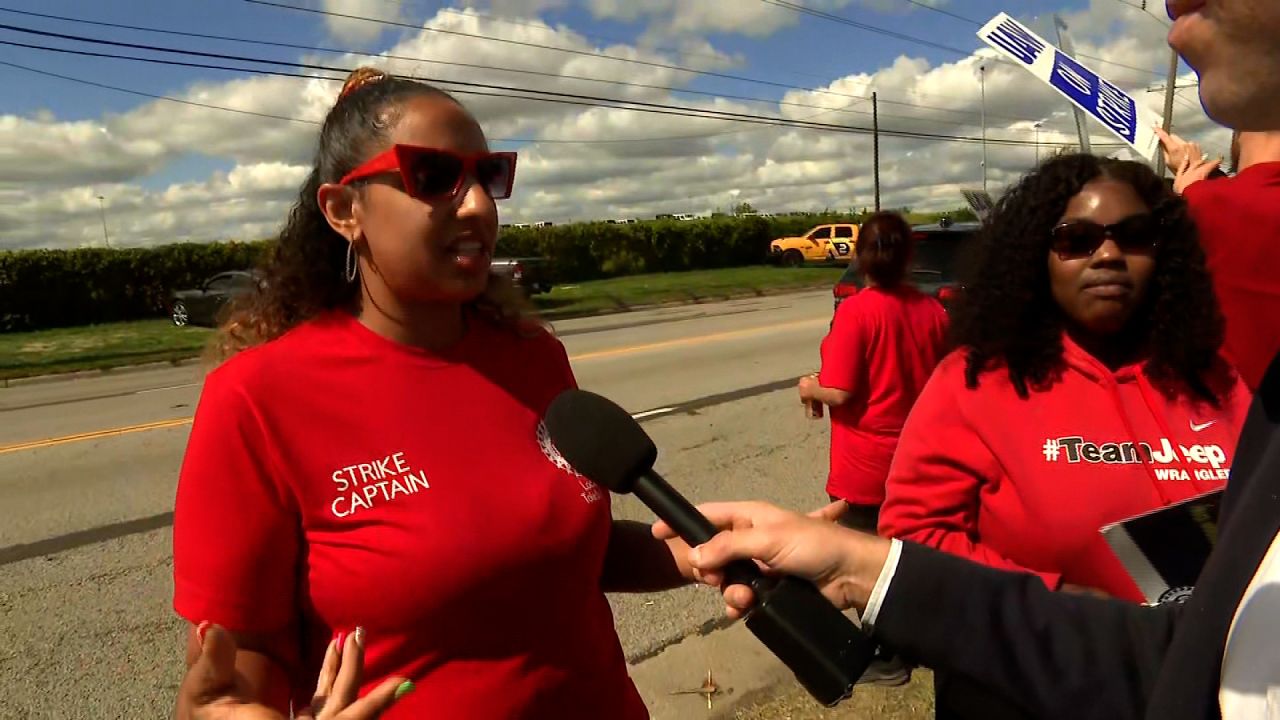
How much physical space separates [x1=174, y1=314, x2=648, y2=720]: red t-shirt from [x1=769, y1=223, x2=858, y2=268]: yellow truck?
1267 inches

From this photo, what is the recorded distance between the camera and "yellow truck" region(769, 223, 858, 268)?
33406 mm

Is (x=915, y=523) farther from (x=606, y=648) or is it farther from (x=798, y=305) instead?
(x=798, y=305)

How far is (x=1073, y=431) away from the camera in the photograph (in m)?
1.97

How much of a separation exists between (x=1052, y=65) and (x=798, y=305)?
1211 centimetres

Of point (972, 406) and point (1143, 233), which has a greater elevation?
point (1143, 233)

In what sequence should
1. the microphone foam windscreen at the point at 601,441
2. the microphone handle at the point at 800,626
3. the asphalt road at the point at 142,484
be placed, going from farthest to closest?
the asphalt road at the point at 142,484 < the microphone foam windscreen at the point at 601,441 < the microphone handle at the point at 800,626

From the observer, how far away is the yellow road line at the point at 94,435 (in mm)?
8000

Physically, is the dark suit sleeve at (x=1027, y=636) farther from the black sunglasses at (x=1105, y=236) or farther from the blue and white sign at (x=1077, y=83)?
the blue and white sign at (x=1077, y=83)

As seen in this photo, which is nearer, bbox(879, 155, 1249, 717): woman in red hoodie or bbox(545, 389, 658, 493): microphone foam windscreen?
bbox(545, 389, 658, 493): microphone foam windscreen

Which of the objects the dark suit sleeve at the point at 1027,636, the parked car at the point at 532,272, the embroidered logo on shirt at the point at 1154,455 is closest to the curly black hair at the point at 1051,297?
the embroidered logo on shirt at the point at 1154,455

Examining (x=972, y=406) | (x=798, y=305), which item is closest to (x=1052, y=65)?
(x=972, y=406)

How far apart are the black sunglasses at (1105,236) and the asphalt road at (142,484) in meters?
2.47

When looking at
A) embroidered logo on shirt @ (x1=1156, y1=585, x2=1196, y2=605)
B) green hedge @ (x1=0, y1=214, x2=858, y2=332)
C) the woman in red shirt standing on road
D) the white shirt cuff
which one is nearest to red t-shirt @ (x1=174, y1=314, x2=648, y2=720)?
the white shirt cuff

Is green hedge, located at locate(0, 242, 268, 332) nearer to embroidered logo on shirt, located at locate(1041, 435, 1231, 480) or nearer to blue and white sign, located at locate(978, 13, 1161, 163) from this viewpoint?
blue and white sign, located at locate(978, 13, 1161, 163)
